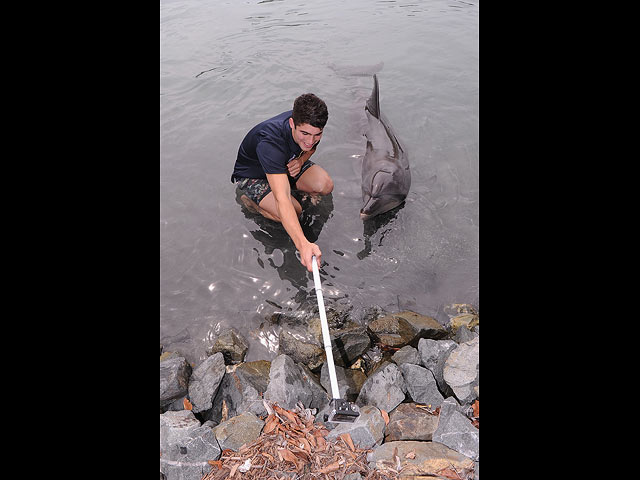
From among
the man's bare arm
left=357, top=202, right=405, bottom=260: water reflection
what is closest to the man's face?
the man's bare arm

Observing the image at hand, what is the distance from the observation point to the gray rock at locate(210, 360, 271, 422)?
342 centimetres

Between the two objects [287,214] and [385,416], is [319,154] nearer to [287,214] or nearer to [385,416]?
[287,214]

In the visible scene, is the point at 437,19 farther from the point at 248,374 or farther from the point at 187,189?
the point at 248,374

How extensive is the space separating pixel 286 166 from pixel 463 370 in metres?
2.73

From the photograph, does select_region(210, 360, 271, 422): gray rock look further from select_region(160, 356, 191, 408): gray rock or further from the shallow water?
the shallow water

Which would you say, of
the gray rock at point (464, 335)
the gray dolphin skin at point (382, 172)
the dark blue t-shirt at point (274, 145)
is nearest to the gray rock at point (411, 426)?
the gray rock at point (464, 335)

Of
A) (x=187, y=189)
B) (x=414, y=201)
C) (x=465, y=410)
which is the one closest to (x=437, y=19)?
(x=414, y=201)

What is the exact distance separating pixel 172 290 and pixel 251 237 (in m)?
1.06

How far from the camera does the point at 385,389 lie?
11.1ft

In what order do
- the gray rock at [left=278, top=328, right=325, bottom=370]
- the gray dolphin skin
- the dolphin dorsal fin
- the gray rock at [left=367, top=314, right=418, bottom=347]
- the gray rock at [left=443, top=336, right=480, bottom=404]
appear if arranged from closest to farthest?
1. the gray rock at [left=443, top=336, right=480, bottom=404]
2. the gray rock at [left=278, top=328, right=325, bottom=370]
3. the gray rock at [left=367, top=314, right=418, bottom=347]
4. the gray dolphin skin
5. the dolphin dorsal fin

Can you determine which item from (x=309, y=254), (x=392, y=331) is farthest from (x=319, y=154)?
(x=392, y=331)

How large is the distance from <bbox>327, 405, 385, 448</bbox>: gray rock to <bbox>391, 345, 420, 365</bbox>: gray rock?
0.66 metres

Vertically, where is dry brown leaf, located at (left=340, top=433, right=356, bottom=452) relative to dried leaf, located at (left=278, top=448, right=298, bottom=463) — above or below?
below

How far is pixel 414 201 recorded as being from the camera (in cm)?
586
